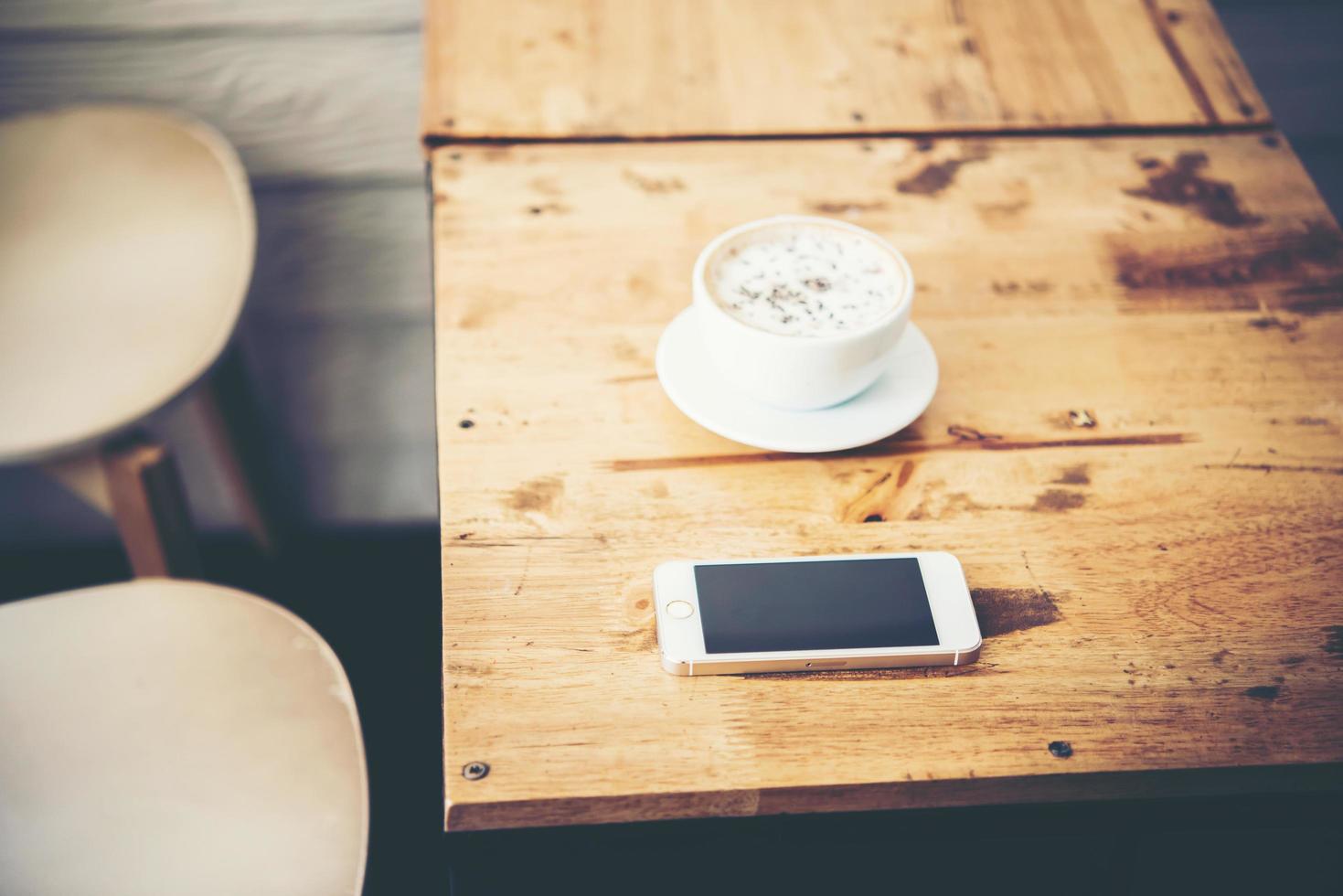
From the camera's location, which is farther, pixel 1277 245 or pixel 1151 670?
pixel 1277 245

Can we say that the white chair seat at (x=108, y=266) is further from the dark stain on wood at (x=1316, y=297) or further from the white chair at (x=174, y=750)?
the dark stain on wood at (x=1316, y=297)

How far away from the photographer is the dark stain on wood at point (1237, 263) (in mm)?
748

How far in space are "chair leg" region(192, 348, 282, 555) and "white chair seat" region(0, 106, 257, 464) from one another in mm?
221

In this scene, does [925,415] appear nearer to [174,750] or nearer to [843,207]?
[843,207]

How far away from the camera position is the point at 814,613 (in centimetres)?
53

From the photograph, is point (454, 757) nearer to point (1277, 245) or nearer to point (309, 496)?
point (1277, 245)

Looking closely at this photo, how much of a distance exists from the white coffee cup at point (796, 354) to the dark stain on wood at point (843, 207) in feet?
0.59

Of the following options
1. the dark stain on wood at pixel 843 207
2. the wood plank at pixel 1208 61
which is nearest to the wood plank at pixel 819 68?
the wood plank at pixel 1208 61

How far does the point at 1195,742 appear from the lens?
0.49 metres

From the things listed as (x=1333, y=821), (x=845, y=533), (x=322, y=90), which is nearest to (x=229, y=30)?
(x=322, y=90)

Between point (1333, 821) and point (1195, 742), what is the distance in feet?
1.50

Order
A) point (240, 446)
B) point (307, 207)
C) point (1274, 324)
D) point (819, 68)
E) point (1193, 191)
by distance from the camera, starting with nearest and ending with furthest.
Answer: point (1274, 324)
point (1193, 191)
point (819, 68)
point (240, 446)
point (307, 207)

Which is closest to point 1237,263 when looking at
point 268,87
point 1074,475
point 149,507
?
point 1074,475

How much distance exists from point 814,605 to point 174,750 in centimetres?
48
